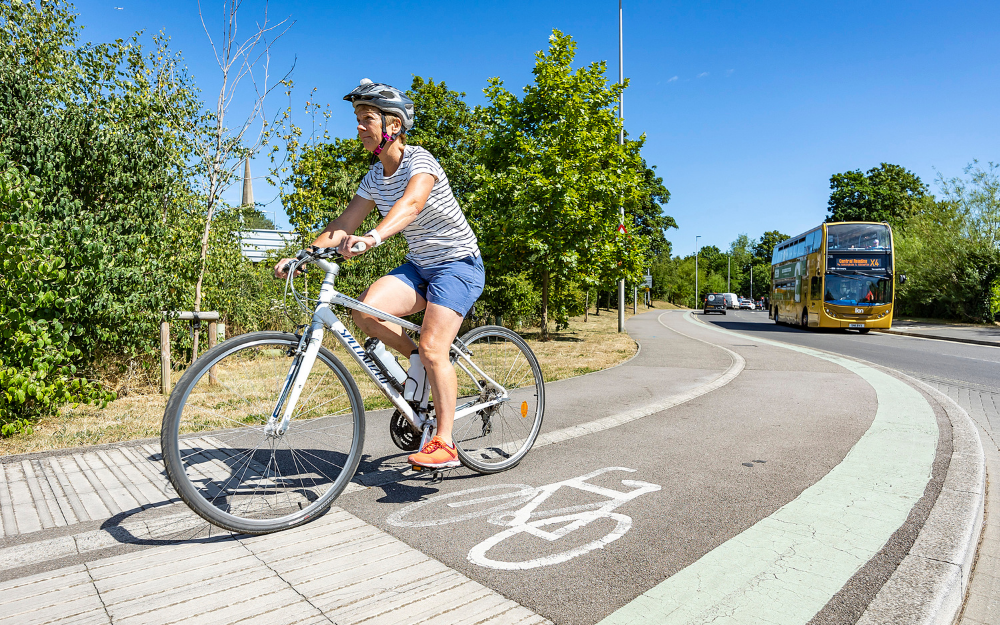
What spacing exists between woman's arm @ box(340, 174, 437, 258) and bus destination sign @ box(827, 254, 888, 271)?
2306 cm

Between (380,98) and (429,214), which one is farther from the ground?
(380,98)

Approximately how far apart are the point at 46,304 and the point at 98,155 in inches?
90.1

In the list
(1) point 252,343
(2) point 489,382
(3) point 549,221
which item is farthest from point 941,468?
(3) point 549,221

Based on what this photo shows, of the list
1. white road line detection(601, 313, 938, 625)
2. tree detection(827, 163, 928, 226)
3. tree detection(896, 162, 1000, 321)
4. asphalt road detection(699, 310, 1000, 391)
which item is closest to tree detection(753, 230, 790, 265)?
tree detection(827, 163, 928, 226)

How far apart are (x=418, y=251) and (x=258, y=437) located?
1262 mm

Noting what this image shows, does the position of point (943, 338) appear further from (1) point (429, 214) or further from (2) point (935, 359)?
(1) point (429, 214)

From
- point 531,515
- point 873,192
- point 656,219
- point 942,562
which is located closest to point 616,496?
point 531,515

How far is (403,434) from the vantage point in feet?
11.2

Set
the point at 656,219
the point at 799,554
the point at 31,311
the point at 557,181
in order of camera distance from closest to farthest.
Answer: the point at 799,554
the point at 31,311
the point at 557,181
the point at 656,219

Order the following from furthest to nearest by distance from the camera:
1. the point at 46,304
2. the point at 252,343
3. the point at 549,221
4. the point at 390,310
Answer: the point at 549,221 → the point at 46,304 → the point at 390,310 → the point at 252,343

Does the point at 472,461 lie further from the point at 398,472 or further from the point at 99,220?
the point at 99,220

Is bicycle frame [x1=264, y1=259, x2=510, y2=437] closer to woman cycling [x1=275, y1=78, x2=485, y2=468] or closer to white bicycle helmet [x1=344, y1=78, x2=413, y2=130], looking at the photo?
woman cycling [x1=275, y1=78, x2=485, y2=468]

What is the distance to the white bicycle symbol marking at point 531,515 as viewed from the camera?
2.66m

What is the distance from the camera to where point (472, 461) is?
3.72 meters
